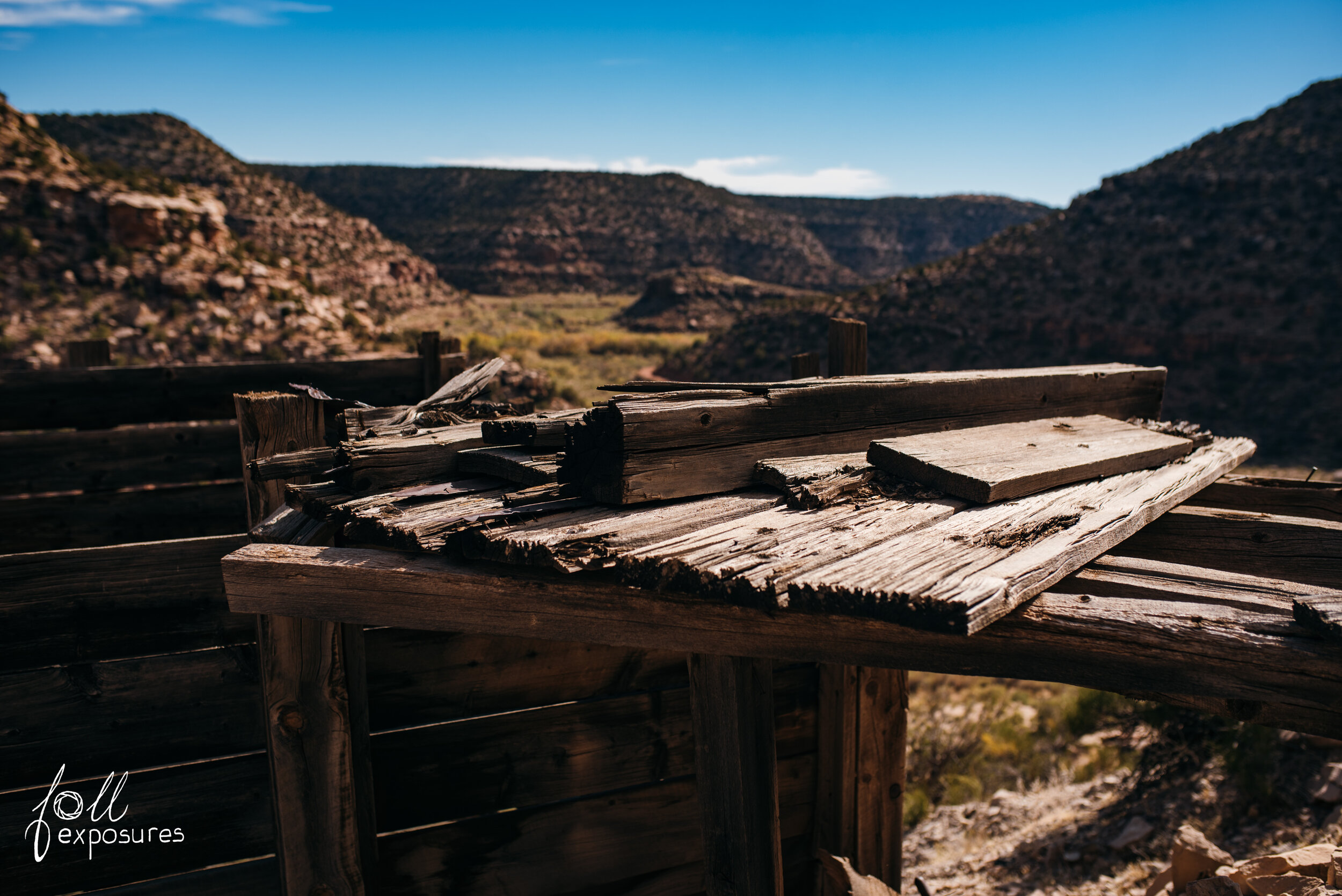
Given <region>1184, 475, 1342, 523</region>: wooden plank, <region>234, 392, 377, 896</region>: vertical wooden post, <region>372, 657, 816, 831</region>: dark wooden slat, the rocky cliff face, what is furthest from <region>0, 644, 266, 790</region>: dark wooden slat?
the rocky cliff face

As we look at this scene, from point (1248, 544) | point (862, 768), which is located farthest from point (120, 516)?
point (1248, 544)

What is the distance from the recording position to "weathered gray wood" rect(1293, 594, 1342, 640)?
1286 mm

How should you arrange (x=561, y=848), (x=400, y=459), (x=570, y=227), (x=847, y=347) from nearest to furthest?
(x=400, y=459) < (x=561, y=848) < (x=847, y=347) < (x=570, y=227)

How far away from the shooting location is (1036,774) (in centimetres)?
603

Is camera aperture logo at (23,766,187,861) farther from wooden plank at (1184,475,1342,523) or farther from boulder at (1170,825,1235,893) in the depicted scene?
boulder at (1170,825,1235,893)

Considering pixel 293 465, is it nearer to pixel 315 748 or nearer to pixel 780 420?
pixel 315 748

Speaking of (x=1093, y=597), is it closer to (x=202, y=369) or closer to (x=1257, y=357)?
(x=202, y=369)

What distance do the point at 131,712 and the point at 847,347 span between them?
291 centimetres

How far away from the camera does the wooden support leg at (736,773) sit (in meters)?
1.89

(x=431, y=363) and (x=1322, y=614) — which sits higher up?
(x=431, y=363)

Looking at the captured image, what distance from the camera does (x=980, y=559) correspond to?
→ 1450mm

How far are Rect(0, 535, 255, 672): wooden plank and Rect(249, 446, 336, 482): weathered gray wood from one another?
19 centimetres

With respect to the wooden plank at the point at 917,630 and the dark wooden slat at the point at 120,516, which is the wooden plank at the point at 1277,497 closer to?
the wooden plank at the point at 917,630

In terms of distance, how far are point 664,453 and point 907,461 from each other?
2.10ft
